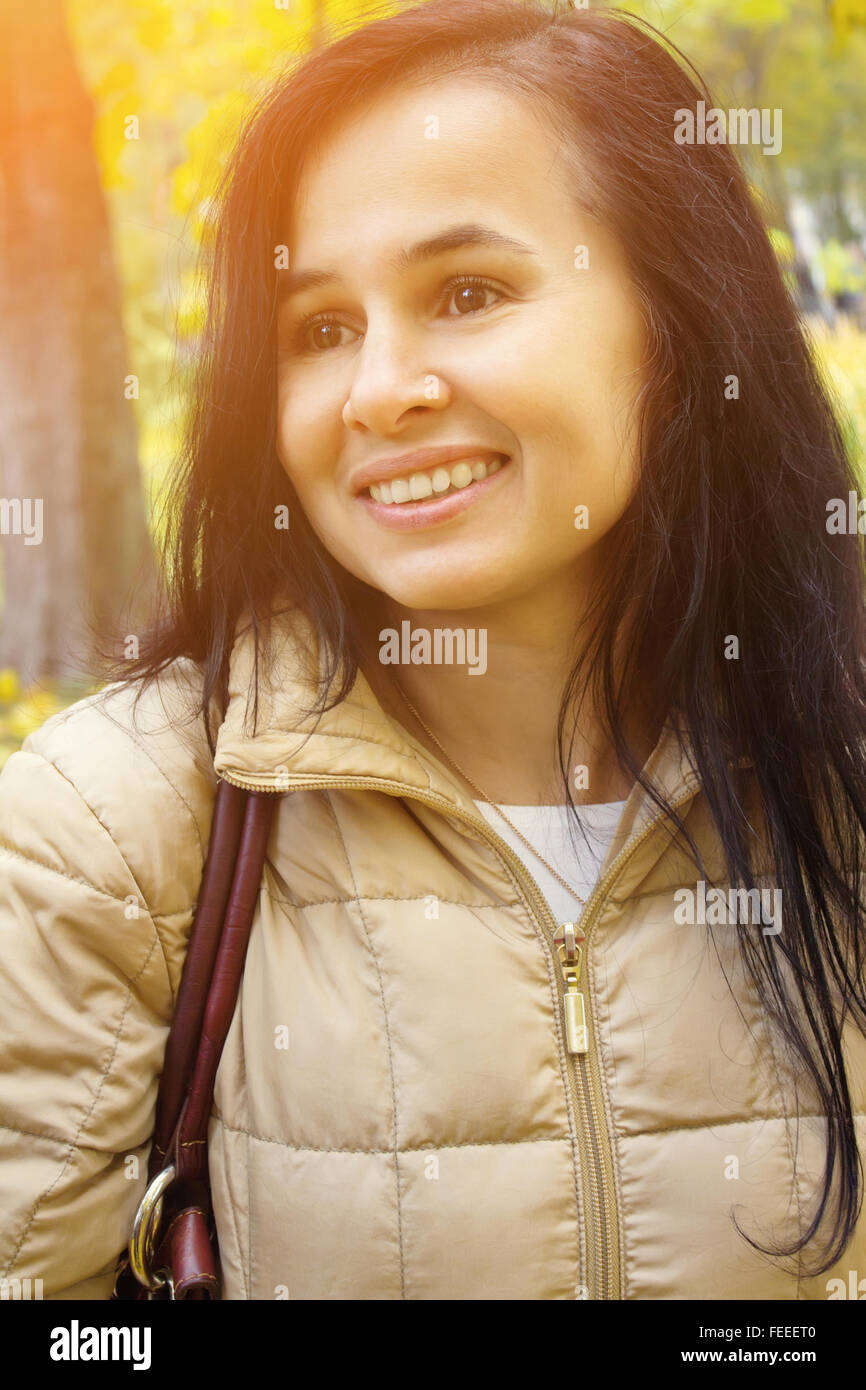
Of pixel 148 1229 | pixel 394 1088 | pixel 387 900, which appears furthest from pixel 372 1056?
pixel 148 1229

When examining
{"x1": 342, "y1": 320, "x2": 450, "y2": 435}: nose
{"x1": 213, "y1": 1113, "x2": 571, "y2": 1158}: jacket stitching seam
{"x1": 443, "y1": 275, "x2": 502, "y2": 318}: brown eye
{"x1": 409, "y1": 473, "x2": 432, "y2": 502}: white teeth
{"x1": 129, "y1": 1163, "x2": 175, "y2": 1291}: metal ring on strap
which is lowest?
{"x1": 129, "y1": 1163, "x2": 175, "y2": 1291}: metal ring on strap

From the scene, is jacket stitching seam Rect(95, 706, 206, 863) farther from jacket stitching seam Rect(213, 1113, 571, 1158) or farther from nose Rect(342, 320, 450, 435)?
nose Rect(342, 320, 450, 435)

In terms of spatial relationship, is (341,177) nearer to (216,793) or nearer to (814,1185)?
(216,793)

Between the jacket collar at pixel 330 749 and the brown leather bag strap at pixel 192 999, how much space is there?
0.14 meters

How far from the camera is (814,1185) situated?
1721 millimetres

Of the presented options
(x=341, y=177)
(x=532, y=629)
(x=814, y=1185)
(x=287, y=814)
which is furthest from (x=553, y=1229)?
(x=341, y=177)

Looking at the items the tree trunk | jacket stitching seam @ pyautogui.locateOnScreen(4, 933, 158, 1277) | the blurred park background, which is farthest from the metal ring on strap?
the tree trunk

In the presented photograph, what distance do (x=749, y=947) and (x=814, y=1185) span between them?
0.34 meters

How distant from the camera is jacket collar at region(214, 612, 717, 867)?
170 cm

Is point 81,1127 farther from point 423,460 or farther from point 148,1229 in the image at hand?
point 423,460

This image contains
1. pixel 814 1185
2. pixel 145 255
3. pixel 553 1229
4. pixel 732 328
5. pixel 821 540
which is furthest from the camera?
pixel 145 255

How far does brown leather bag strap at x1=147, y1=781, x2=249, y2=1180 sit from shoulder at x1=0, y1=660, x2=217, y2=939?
0.09 ft

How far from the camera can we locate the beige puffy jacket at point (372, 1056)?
1.61 m

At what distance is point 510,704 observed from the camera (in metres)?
2.03
